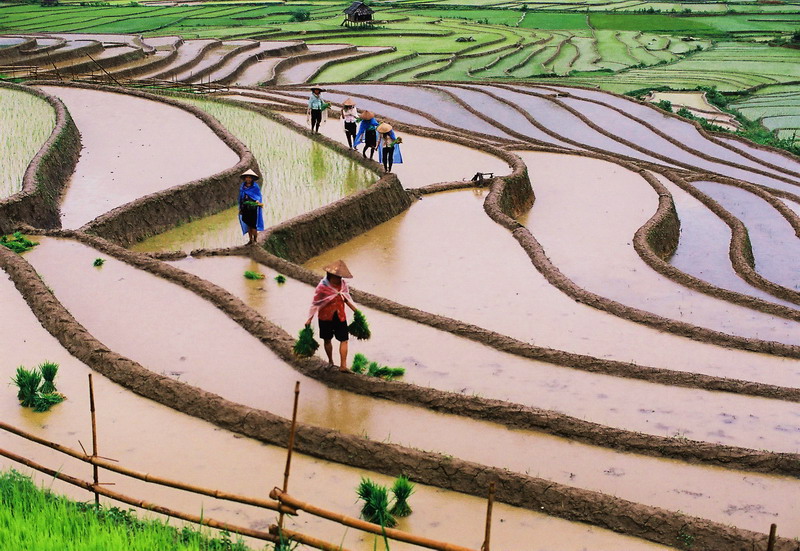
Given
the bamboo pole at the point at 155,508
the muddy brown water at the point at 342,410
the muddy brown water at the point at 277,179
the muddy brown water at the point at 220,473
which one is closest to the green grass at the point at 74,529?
the bamboo pole at the point at 155,508

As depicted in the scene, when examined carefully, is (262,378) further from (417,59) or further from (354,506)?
(417,59)

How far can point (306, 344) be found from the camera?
739 centimetres

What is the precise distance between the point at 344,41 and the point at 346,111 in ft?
86.4

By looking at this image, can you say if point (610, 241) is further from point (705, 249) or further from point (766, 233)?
point (766, 233)

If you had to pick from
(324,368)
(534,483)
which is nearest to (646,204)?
(324,368)

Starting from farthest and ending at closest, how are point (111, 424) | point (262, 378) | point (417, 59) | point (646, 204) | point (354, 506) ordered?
point (417, 59)
point (646, 204)
point (262, 378)
point (111, 424)
point (354, 506)

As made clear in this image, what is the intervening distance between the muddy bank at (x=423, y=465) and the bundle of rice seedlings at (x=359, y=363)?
3.77 ft

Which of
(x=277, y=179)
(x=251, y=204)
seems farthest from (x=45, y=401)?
(x=277, y=179)

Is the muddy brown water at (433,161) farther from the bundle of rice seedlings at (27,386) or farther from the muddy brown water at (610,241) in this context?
the bundle of rice seedlings at (27,386)

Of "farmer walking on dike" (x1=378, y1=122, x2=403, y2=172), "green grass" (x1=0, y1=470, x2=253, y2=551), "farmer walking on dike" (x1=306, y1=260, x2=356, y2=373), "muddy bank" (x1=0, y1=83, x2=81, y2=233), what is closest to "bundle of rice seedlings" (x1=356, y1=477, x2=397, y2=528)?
"green grass" (x1=0, y1=470, x2=253, y2=551)

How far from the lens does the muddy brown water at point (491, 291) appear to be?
29.4 feet

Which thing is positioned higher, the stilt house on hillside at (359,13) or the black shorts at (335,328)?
the stilt house on hillside at (359,13)

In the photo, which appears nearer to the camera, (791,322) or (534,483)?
(534,483)

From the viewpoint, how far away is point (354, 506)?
234 inches
